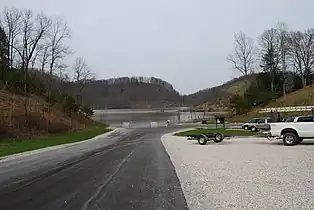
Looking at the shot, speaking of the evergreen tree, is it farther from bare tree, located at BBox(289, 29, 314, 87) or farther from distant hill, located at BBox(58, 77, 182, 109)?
distant hill, located at BBox(58, 77, 182, 109)

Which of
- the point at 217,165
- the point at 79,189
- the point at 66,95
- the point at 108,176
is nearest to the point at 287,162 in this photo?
the point at 217,165

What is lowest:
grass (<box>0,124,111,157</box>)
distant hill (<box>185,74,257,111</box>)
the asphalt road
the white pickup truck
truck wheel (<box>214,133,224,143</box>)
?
the asphalt road

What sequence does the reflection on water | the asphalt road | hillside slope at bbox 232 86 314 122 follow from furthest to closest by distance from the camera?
1. the reflection on water
2. hillside slope at bbox 232 86 314 122
3. the asphalt road

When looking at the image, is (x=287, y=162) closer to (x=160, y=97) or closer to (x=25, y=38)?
(x=25, y=38)

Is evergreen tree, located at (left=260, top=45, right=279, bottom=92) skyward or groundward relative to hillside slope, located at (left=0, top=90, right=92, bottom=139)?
skyward

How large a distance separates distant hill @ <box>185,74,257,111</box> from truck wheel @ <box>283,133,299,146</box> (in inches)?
3309

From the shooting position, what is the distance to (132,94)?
556 ft

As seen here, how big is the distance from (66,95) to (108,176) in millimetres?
62257

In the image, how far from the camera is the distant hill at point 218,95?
5391 inches

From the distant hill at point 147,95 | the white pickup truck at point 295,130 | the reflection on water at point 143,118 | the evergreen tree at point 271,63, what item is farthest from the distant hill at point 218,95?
the white pickup truck at point 295,130

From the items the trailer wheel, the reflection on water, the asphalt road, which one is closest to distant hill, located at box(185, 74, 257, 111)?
the reflection on water

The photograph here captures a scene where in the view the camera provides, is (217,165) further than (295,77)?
No

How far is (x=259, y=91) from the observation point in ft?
303

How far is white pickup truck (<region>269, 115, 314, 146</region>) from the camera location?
84.8ft
